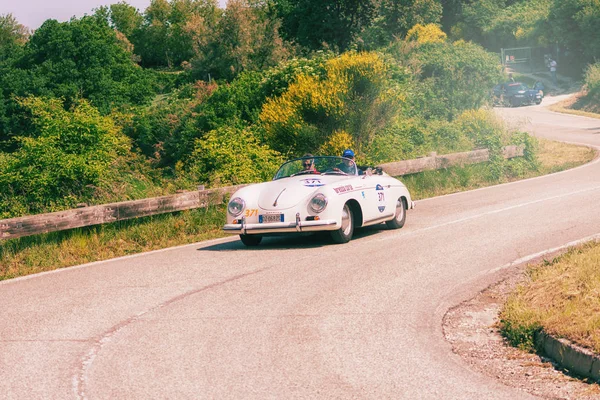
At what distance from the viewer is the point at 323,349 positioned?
7.20 metres

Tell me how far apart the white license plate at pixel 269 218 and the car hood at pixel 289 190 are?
0.40 ft

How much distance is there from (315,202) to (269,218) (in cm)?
75

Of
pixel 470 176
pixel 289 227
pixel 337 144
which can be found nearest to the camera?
pixel 289 227

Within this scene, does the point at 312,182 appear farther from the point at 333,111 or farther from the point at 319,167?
the point at 333,111

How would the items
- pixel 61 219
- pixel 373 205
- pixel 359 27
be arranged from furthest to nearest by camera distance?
pixel 359 27 < pixel 373 205 < pixel 61 219

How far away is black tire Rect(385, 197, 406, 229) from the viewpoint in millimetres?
14984

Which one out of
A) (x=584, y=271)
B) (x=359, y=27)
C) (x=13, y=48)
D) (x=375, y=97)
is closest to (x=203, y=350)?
(x=584, y=271)

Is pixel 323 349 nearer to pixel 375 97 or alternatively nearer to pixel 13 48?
pixel 375 97

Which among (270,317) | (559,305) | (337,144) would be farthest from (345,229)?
(337,144)

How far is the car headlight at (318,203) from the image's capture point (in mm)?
12812

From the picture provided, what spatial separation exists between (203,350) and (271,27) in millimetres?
60963

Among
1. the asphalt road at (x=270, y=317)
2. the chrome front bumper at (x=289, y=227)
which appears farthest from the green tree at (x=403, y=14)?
the asphalt road at (x=270, y=317)

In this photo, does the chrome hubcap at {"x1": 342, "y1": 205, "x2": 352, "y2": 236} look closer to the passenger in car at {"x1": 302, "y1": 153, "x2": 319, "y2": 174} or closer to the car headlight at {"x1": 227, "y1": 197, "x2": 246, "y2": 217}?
the passenger in car at {"x1": 302, "y1": 153, "x2": 319, "y2": 174}

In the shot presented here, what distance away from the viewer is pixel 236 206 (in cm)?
1334
